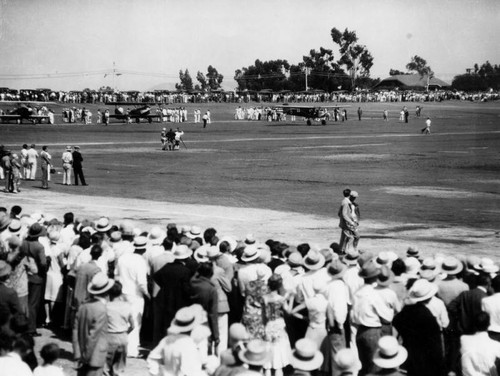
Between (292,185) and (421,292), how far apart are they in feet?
71.2

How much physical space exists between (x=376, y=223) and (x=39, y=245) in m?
12.5

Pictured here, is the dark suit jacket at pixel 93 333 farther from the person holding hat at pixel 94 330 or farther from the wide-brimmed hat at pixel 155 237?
the wide-brimmed hat at pixel 155 237

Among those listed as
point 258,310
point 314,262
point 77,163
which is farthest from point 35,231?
point 77,163

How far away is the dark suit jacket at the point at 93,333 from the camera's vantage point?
29.0 ft

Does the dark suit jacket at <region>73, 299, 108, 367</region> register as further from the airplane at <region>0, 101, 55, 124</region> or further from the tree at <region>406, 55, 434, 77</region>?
the tree at <region>406, 55, 434, 77</region>

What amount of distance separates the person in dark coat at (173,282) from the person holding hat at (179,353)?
7.37 feet

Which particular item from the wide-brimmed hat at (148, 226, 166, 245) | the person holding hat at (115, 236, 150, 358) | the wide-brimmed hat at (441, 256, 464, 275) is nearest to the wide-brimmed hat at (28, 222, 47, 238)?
the wide-brimmed hat at (148, 226, 166, 245)

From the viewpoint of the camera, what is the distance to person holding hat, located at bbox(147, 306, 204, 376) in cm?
762

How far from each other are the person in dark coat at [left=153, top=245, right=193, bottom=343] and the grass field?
947 cm

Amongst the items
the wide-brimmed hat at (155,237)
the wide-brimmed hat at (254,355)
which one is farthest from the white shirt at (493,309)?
the wide-brimmed hat at (155,237)

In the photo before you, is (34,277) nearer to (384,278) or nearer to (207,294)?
(207,294)

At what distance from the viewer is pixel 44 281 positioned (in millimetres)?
12469

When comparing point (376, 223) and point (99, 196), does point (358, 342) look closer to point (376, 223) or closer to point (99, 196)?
point (376, 223)

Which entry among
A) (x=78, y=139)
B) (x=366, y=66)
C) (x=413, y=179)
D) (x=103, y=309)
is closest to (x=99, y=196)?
(x=413, y=179)
